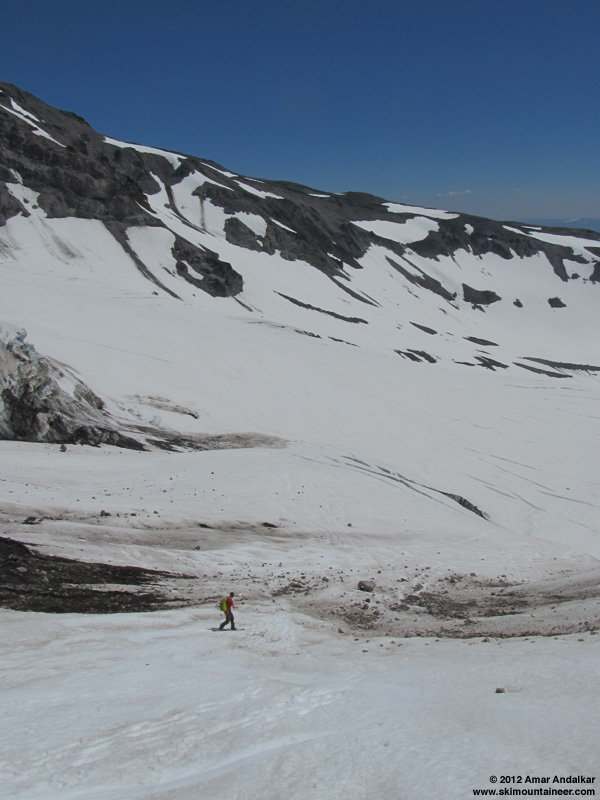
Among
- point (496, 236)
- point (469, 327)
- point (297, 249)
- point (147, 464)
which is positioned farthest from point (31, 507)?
point (496, 236)

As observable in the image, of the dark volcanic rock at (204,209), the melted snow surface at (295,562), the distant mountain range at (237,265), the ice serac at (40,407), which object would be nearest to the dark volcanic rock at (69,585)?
the melted snow surface at (295,562)

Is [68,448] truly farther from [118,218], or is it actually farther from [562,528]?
[118,218]

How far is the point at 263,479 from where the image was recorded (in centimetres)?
1662

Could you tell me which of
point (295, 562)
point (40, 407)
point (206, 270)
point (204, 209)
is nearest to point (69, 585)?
point (295, 562)

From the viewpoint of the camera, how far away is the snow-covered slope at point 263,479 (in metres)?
6.12

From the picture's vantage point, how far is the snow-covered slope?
6.12 m

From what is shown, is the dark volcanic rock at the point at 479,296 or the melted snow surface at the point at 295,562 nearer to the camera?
the melted snow surface at the point at 295,562

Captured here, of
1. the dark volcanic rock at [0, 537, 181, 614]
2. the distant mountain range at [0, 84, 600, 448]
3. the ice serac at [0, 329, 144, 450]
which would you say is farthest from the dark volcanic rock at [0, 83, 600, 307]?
the dark volcanic rock at [0, 537, 181, 614]

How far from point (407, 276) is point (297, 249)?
25239 millimetres

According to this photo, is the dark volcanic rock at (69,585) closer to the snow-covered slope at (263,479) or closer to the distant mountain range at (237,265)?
the snow-covered slope at (263,479)

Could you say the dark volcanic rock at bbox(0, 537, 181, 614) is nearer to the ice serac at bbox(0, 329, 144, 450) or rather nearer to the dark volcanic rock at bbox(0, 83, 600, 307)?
the ice serac at bbox(0, 329, 144, 450)

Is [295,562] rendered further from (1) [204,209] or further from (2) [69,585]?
(1) [204,209]

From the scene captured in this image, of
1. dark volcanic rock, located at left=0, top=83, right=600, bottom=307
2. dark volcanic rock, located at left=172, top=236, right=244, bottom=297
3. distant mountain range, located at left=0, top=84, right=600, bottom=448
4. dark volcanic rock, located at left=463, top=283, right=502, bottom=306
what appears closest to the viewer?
distant mountain range, located at left=0, top=84, right=600, bottom=448

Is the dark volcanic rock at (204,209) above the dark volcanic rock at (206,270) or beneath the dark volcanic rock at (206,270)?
above
